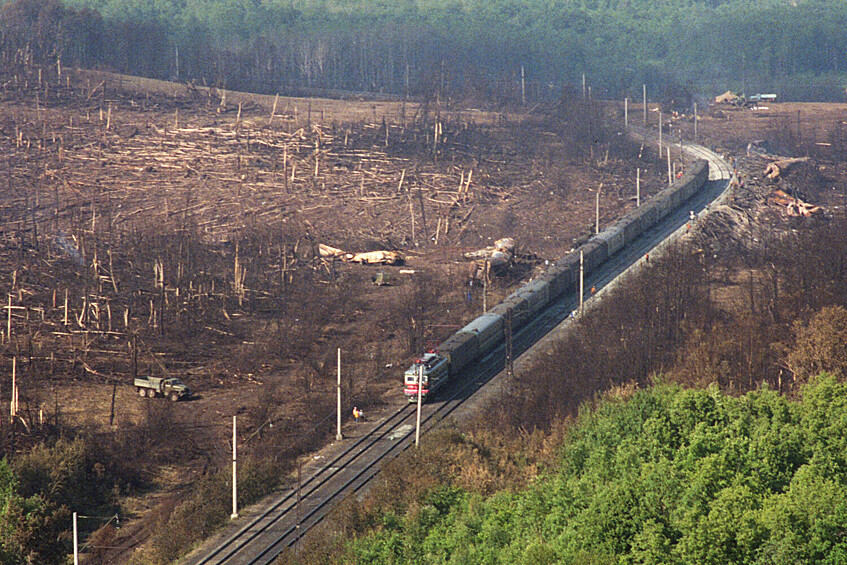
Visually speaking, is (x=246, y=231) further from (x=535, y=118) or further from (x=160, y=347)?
(x=535, y=118)

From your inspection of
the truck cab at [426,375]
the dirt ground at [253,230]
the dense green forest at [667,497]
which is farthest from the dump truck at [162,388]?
the dense green forest at [667,497]

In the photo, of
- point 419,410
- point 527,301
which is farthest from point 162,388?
point 527,301

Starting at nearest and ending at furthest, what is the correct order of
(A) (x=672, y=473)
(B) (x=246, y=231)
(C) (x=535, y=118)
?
(A) (x=672, y=473), (B) (x=246, y=231), (C) (x=535, y=118)

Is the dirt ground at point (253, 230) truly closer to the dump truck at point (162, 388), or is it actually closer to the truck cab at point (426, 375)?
the dump truck at point (162, 388)

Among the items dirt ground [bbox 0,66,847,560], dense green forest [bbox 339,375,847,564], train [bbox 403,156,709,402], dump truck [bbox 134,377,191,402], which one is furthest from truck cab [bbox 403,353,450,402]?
dump truck [bbox 134,377,191,402]

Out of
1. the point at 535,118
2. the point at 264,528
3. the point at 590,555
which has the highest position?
the point at 535,118

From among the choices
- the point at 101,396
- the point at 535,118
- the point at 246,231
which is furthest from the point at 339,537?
the point at 535,118

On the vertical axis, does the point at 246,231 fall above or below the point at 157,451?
above
